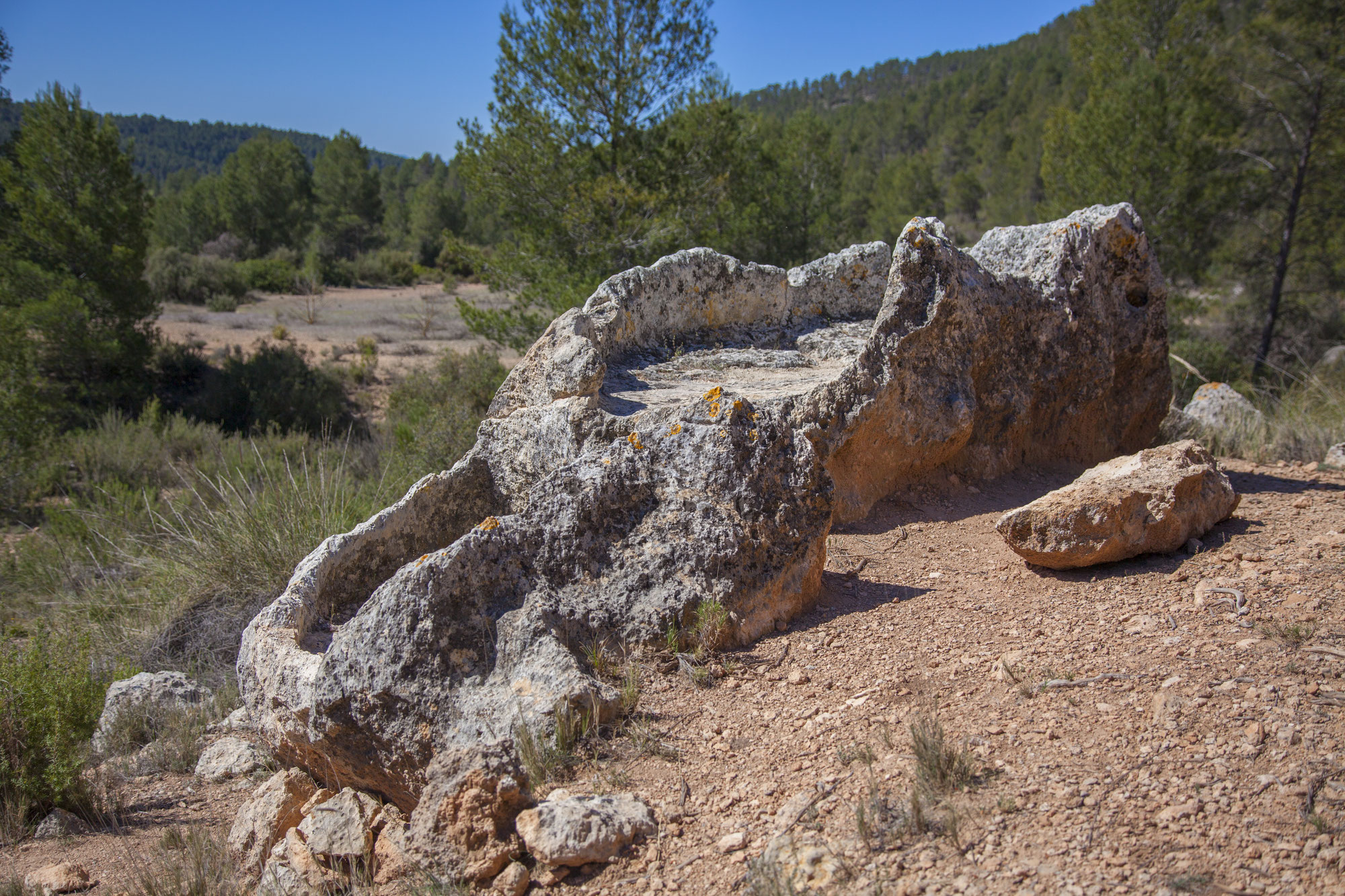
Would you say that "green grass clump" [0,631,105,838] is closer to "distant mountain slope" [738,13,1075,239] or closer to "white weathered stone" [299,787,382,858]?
"white weathered stone" [299,787,382,858]

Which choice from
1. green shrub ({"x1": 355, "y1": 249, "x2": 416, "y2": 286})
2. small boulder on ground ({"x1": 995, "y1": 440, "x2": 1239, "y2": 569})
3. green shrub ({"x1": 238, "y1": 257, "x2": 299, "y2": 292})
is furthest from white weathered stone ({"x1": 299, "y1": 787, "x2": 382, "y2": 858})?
green shrub ({"x1": 355, "y1": 249, "x2": 416, "y2": 286})

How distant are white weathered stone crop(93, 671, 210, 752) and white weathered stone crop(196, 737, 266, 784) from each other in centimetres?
81

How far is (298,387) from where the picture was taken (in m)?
14.8

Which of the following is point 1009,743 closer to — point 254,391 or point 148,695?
point 148,695

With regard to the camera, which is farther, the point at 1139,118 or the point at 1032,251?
the point at 1139,118

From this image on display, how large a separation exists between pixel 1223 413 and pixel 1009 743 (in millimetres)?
5836

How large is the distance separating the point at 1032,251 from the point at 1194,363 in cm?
1191

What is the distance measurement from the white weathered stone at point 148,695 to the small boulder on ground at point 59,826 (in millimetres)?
1063

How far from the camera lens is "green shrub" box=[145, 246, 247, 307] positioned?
84.4 ft

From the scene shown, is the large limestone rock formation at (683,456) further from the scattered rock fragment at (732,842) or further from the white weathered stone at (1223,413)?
the white weathered stone at (1223,413)

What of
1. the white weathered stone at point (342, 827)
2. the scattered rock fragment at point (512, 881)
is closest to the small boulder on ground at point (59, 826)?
the white weathered stone at point (342, 827)

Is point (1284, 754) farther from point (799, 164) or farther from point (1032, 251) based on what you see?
point (799, 164)

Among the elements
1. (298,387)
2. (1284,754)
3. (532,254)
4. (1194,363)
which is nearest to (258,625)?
(1284,754)

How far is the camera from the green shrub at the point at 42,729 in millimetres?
3357
